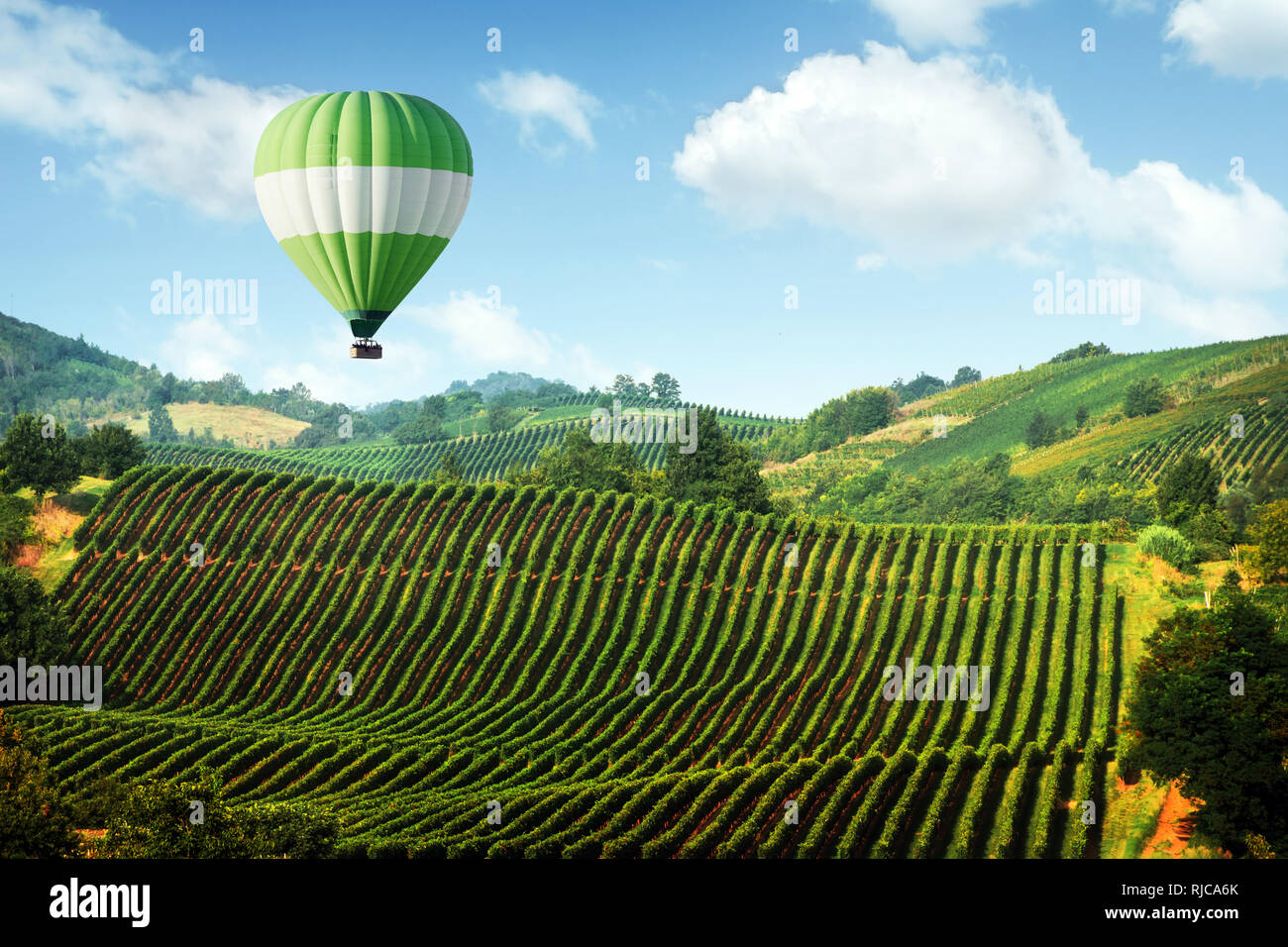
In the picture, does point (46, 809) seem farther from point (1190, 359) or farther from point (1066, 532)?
point (1190, 359)

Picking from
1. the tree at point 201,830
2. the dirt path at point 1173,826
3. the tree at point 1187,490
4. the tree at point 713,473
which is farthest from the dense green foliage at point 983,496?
the tree at point 201,830

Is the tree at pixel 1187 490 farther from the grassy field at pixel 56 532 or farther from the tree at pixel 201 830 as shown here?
the grassy field at pixel 56 532

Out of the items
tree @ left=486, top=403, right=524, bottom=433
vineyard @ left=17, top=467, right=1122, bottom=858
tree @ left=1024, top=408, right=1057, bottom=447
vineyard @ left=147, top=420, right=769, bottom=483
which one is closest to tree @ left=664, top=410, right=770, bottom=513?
vineyard @ left=17, top=467, right=1122, bottom=858

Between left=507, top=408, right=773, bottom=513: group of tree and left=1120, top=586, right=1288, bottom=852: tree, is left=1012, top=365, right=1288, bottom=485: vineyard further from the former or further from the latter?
left=1120, top=586, right=1288, bottom=852: tree

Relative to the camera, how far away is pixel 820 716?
46.0 meters

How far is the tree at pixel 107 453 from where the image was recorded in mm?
65062

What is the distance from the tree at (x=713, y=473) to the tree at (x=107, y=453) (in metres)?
33.0

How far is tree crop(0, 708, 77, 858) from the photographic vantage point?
2577cm

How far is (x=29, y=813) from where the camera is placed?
2625cm

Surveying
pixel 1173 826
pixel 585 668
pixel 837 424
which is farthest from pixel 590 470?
pixel 837 424

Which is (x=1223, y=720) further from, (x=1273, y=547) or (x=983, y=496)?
(x=983, y=496)

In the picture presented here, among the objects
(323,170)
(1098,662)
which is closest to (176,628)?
(323,170)

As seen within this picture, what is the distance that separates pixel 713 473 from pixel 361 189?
39.0 metres

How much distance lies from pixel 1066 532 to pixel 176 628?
141ft
